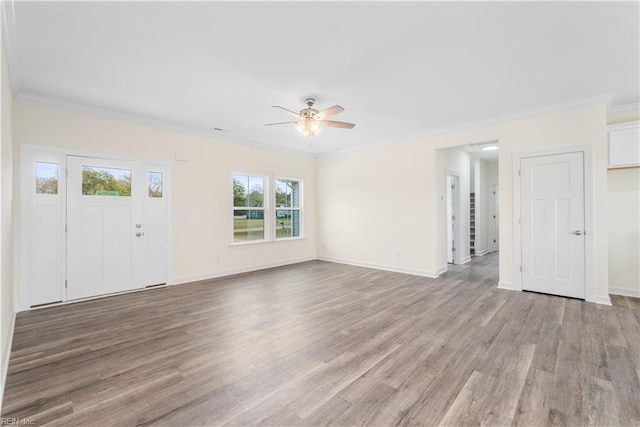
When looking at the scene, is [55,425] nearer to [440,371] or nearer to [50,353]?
[50,353]

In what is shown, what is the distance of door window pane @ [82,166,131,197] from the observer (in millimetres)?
4142

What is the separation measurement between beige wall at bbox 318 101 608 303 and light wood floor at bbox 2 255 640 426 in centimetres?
137

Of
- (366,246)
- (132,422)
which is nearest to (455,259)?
(366,246)

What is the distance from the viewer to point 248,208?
6.13m

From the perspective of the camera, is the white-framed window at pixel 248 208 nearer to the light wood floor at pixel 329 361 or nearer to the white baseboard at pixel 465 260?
the light wood floor at pixel 329 361

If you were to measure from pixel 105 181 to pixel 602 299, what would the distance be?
288 inches

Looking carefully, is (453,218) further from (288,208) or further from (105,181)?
(105,181)

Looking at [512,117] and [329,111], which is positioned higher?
[512,117]

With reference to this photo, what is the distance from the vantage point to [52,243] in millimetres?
3836

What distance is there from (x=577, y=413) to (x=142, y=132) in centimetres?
597

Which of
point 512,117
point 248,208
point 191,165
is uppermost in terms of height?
point 512,117

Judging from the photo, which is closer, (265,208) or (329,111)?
(329,111)

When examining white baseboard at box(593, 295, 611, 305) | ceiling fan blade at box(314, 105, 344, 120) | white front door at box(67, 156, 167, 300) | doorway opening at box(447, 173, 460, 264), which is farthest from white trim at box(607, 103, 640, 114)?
white front door at box(67, 156, 167, 300)

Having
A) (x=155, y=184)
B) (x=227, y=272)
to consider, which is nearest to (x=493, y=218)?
(x=227, y=272)
